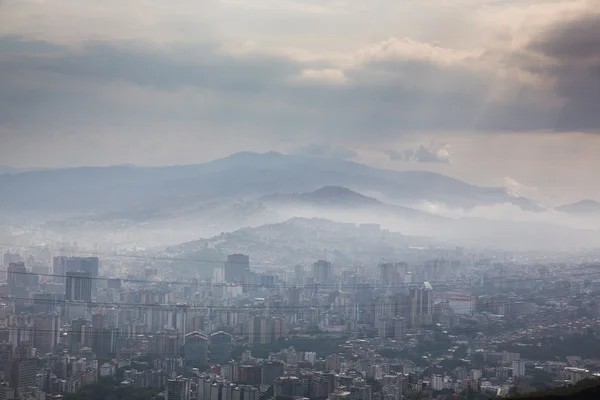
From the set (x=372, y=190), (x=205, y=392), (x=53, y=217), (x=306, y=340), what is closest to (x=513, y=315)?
(x=306, y=340)

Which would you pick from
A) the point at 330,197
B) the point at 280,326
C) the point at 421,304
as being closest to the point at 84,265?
the point at 280,326

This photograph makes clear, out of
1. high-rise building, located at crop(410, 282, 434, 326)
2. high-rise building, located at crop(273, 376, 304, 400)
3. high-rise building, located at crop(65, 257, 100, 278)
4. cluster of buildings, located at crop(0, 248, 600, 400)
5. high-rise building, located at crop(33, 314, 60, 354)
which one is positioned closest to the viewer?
high-rise building, located at crop(273, 376, 304, 400)

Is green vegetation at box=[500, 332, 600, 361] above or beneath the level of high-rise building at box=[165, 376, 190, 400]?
above

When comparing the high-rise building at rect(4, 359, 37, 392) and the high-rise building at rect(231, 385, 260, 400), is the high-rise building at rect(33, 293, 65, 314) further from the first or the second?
the high-rise building at rect(231, 385, 260, 400)


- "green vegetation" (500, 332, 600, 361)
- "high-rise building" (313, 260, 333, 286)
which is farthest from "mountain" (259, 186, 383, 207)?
"green vegetation" (500, 332, 600, 361)

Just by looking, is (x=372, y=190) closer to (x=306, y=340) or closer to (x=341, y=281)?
(x=341, y=281)

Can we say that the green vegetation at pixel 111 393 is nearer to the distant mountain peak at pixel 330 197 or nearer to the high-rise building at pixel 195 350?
the high-rise building at pixel 195 350
